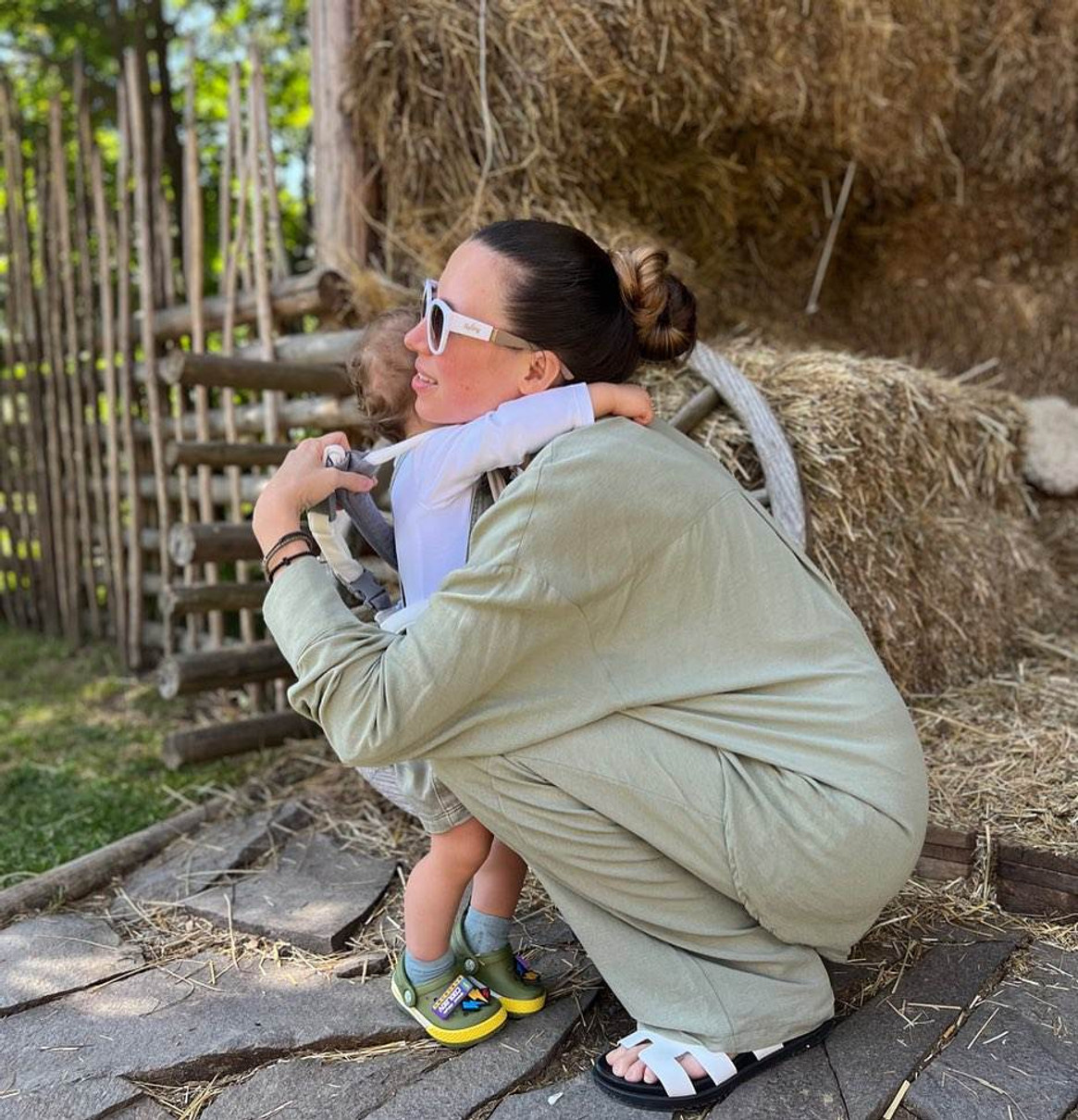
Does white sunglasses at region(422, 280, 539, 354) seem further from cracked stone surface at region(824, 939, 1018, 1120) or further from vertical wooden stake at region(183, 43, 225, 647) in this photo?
vertical wooden stake at region(183, 43, 225, 647)

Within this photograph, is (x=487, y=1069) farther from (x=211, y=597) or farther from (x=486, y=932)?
(x=211, y=597)

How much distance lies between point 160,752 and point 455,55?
8.16 ft

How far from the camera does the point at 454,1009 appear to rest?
187cm

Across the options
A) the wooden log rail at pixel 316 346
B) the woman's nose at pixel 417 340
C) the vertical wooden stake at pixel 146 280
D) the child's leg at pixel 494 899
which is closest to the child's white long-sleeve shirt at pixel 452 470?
the woman's nose at pixel 417 340

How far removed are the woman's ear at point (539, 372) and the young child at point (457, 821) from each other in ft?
0.16

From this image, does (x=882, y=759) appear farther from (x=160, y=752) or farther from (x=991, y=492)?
(x=160, y=752)

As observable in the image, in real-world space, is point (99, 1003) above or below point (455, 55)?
below

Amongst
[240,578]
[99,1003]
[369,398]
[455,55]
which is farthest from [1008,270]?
[99,1003]

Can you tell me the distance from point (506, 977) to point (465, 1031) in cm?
14

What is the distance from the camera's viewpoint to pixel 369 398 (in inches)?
84.7

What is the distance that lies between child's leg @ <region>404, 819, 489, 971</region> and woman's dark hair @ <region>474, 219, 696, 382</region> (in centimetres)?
79

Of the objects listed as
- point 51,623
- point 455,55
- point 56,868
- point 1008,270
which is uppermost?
point 455,55

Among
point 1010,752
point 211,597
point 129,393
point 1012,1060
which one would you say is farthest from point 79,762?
point 1012,1060

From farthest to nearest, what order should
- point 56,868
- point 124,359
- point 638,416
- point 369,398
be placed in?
point 124,359, point 56,868, point 369,398, point 638,416
